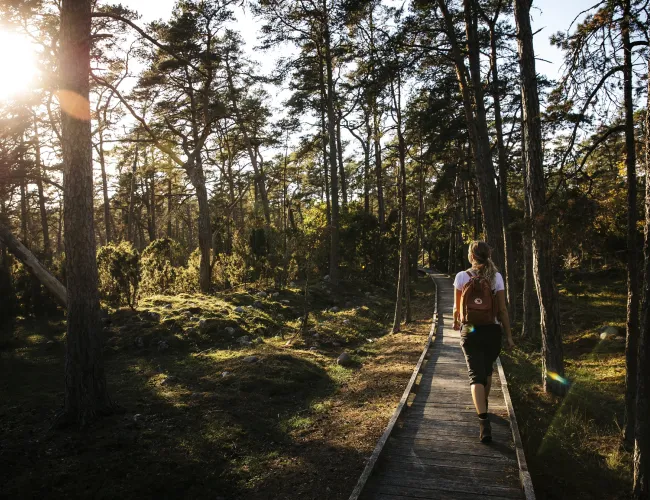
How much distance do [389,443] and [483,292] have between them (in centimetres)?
199

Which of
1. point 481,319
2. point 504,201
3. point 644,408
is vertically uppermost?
point 504,201

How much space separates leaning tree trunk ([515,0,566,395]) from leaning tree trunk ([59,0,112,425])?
6757mm

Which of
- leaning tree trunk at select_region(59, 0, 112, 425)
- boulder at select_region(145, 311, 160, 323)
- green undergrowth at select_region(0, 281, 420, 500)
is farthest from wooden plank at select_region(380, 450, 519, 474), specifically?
boulder at select_region(145, 311, 160, 323)

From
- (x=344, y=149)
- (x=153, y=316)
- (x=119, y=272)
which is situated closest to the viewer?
(x=153, y=316)

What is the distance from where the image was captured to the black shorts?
470cm

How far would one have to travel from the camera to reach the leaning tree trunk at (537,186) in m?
7.36

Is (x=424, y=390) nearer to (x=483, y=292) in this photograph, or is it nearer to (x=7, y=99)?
(x=483, y=292)

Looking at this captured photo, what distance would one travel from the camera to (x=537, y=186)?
7.47m

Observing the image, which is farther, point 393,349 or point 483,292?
point 393,349

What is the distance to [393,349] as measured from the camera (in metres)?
10.8

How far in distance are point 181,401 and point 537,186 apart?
6832 mm

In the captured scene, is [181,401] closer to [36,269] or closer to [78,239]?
[78,239]

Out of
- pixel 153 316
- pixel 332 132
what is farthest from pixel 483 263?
pixel 332 132

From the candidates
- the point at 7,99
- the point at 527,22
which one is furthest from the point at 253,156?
the point at 527,22
